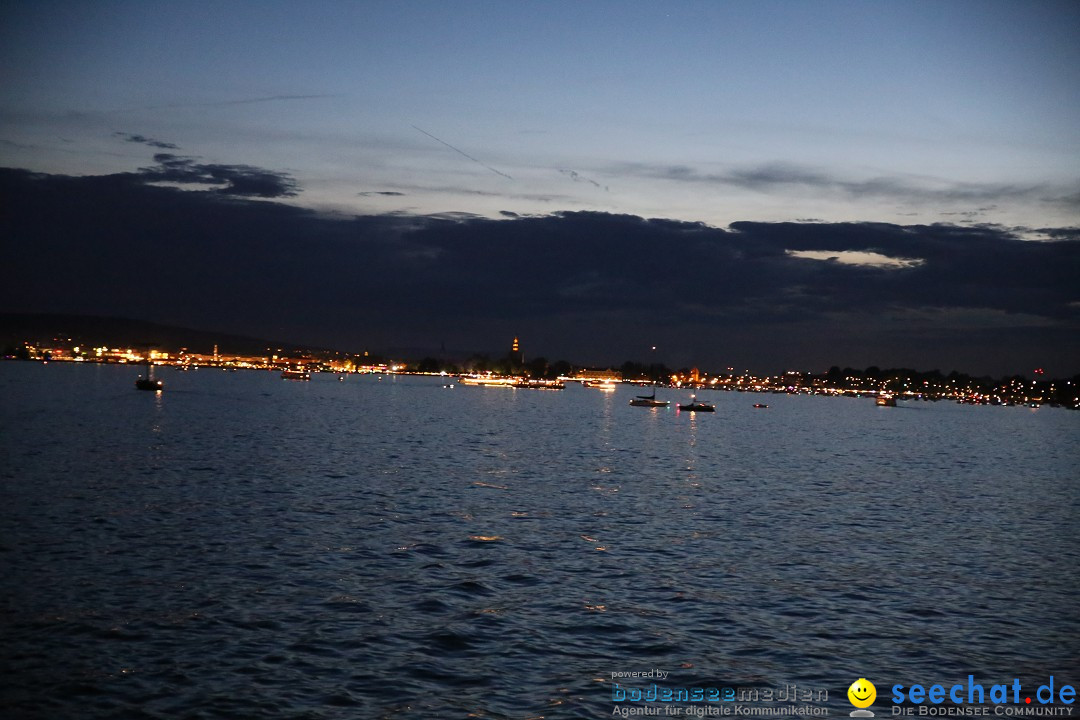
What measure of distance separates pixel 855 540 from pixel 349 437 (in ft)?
183

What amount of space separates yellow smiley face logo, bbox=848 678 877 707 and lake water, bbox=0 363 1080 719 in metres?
0.20

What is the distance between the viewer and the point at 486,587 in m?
25.2

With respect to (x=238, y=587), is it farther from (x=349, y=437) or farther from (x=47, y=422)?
(x=47, y=422)

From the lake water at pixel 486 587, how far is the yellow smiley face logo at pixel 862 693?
20 centimetres

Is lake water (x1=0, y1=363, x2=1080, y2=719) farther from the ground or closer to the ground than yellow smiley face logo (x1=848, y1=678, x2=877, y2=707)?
closer to the ground

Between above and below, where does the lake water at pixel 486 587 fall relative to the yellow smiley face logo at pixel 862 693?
below

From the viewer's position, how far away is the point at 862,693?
17.6 m

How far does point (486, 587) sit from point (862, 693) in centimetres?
1073

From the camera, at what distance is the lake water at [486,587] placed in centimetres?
1747

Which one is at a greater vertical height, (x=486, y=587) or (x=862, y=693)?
(x=862, y=693)

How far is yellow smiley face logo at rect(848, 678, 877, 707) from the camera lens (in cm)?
1722

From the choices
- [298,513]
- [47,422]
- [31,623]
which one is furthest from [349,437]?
[31,623]

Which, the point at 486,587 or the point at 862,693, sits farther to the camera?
the point at 486,587

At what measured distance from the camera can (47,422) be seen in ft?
277
